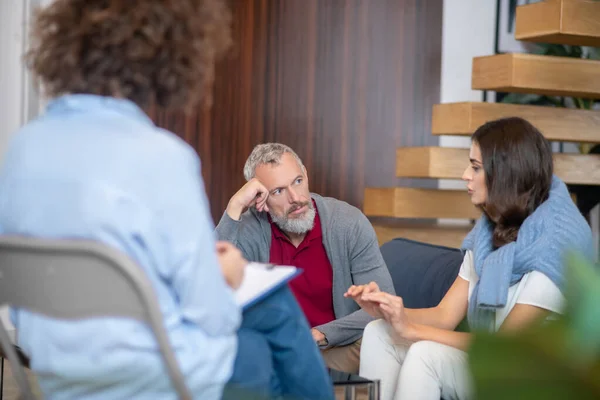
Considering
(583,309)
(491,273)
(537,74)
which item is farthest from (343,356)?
(583,309)

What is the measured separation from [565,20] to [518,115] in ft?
2.12

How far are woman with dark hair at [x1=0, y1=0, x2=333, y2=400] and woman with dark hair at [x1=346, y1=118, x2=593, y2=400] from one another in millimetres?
1016

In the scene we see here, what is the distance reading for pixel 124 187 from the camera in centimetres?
117

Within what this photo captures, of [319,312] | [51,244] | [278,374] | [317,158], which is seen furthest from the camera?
[317,158]

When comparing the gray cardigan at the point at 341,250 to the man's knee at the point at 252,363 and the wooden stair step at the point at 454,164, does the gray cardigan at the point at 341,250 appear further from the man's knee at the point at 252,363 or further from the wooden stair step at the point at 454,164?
the wooden stair step at the point at 454,164

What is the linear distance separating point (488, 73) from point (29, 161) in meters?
3.96

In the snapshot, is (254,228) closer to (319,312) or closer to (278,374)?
(319,312)

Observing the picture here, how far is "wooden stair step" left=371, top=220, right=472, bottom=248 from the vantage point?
203 inches

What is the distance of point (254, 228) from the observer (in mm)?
3168

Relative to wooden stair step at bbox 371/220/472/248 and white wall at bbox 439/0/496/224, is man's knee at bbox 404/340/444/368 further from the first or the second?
white wall at bbox 439/0/496/224

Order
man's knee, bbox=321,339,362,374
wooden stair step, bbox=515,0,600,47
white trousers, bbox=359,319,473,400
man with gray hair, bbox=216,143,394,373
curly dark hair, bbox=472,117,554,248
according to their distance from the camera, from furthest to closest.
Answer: wooden stair step, bbox=515,0,600,47 < man with gray hair, bbox=216,143,394,373 < man's knee, bbox=321,339,362,374 < curly dark hair, bbox=472,117,554,248 < white trousers, bbox=359,319,473,400

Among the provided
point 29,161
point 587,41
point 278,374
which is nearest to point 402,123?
point 587,41

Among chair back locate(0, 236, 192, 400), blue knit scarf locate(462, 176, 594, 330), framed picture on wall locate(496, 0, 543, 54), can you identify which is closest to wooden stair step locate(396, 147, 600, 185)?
framed picture on wall locate(496, 0, 543, 54)

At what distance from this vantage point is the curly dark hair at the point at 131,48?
1271 millimetres
